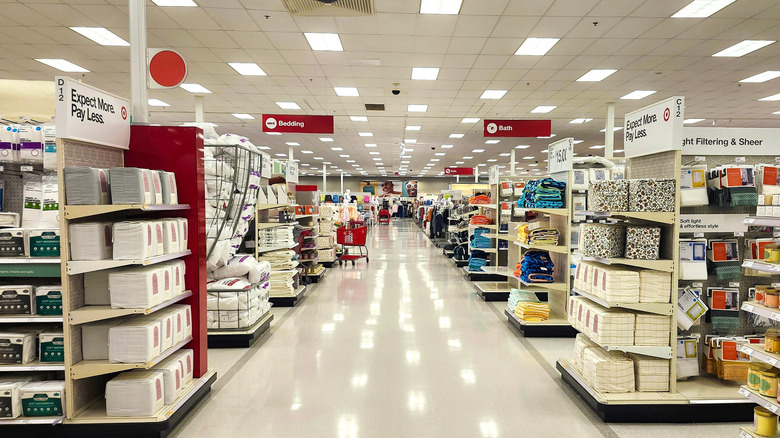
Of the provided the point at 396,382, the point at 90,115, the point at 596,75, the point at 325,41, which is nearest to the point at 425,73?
the point at 325,41

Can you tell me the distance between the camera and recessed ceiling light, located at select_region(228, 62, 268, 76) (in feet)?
26.2

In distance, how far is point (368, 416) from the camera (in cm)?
330

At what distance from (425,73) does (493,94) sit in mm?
2263

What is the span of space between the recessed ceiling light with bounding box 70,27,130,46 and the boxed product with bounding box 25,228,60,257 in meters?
4.92

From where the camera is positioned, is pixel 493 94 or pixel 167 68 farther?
pixel 493 94

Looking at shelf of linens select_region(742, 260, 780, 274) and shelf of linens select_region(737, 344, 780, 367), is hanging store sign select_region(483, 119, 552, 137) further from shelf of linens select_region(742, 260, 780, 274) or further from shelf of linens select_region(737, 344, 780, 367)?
shelf of linens select_region(737, 344, 780, 367)

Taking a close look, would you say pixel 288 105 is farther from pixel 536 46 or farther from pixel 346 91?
pixel 536 46

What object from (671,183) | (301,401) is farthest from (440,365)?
(671,183)

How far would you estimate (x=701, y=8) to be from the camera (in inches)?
220

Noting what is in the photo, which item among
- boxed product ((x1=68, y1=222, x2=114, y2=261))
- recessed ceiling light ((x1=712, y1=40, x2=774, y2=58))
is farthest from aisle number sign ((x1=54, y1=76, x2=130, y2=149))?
recessed ceiling light ((x1=712, y1=40, x2=774, y2=58))

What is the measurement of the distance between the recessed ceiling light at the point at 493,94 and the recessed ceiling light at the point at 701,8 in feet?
13.6

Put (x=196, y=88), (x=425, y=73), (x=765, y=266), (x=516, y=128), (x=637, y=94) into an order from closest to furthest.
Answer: (x=765, y=266)
(x=425, y=73)
(x=196, y=88)
(x=637, y=94)
(x=516, y=128)

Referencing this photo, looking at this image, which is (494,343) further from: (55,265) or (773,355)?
(55,265)

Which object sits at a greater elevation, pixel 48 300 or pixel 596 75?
pixel 596 75
